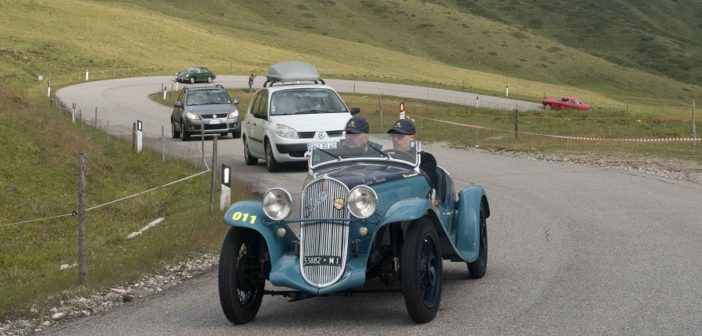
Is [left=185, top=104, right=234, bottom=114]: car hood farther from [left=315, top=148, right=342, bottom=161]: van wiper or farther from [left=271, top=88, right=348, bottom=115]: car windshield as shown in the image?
[left=315, top=148, right=342, bottom=161]: van wiper

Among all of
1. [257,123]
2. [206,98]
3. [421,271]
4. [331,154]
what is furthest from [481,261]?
[206,98]

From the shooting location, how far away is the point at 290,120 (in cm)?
2295

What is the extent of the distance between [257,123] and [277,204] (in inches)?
588

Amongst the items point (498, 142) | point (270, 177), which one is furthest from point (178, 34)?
point (270, 177)

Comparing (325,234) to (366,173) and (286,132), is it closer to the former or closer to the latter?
(366,173)

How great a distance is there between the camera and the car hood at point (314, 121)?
22609 mm

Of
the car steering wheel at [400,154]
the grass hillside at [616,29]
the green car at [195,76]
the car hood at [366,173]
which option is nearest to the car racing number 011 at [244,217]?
the car hood at [366,173]

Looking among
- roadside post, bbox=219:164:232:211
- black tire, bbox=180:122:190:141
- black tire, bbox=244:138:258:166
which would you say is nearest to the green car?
black tire, bbox=180:122:190:141

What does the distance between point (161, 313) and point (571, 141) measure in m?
22.1

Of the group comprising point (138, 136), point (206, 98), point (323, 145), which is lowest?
point (138, 136)

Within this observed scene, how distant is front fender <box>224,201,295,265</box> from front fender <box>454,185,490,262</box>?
1989 mm

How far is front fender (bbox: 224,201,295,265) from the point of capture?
29.9ft

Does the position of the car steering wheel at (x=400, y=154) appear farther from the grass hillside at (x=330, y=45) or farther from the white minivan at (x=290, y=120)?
the grass hillside at (x=330, y=45)

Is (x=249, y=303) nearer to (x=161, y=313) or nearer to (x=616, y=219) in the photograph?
(x=161, y=313)
